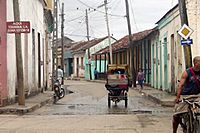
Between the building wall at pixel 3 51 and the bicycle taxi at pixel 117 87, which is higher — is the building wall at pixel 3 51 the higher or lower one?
the higher one

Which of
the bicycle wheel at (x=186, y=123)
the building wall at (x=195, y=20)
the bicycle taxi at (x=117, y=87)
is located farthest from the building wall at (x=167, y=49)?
the bicycle wheel at (x=186, y=123)

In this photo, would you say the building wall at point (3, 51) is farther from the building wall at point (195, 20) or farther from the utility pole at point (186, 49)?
the building wall at point (195, 20)

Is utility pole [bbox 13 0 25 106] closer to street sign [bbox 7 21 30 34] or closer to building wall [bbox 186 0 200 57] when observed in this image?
street sign [bbox 7 21 30 34]

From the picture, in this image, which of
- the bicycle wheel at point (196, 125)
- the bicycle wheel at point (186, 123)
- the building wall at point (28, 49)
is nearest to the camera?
the bicycle wheel at point (196, 125)

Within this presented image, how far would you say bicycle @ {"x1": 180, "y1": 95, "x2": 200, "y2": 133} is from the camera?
27.2 feet

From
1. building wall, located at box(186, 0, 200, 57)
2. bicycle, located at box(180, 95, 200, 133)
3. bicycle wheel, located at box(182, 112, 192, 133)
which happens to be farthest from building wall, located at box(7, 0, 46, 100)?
bicycle, located at box(180, 95, 200, 133)

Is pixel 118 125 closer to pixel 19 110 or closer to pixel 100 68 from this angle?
pixel 19 110

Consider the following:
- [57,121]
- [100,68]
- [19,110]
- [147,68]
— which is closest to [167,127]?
[57,121]

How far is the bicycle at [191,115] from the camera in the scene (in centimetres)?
829

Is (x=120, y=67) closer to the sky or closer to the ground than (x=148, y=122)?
closer to the sky

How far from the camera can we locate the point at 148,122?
13.8m

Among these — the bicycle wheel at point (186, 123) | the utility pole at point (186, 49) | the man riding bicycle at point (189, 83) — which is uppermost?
the utility pole at point (186, 49)

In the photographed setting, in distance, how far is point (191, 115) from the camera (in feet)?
28.0

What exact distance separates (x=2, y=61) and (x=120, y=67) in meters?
6.67
